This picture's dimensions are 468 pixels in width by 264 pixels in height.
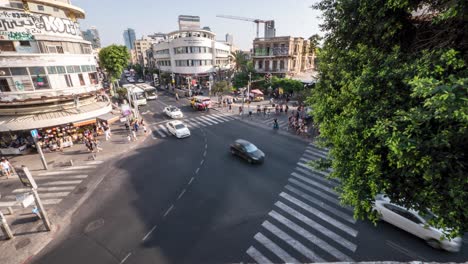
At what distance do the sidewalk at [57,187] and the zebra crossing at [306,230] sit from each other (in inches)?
411

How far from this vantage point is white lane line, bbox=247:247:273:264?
833cm

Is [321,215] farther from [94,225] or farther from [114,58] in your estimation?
[114,58]

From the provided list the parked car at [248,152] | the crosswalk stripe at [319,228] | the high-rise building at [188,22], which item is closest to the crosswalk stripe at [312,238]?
the crosswalk stripe at [319,228]

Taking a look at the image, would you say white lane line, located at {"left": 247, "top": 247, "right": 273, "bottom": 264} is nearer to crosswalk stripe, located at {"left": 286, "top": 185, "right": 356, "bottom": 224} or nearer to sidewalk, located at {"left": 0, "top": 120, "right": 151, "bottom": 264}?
crosswalk stripe, located at {"left": 286, "top": 185, "right": 356, "bottom": 224}

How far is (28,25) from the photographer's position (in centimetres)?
1644

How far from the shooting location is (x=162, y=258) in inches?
337

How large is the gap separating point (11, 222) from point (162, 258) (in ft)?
31.3

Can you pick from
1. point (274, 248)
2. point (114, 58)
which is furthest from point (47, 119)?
point (114, 58)

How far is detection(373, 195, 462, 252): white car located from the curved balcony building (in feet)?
81.4

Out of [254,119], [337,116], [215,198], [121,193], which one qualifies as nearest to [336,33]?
[337,116]

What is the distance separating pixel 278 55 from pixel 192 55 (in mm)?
21232

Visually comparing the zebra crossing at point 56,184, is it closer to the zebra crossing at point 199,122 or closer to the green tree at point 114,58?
the zebra crossing at point 199,122

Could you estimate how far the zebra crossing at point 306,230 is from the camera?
28.0 feet

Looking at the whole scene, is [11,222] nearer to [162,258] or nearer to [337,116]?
[162,258]
